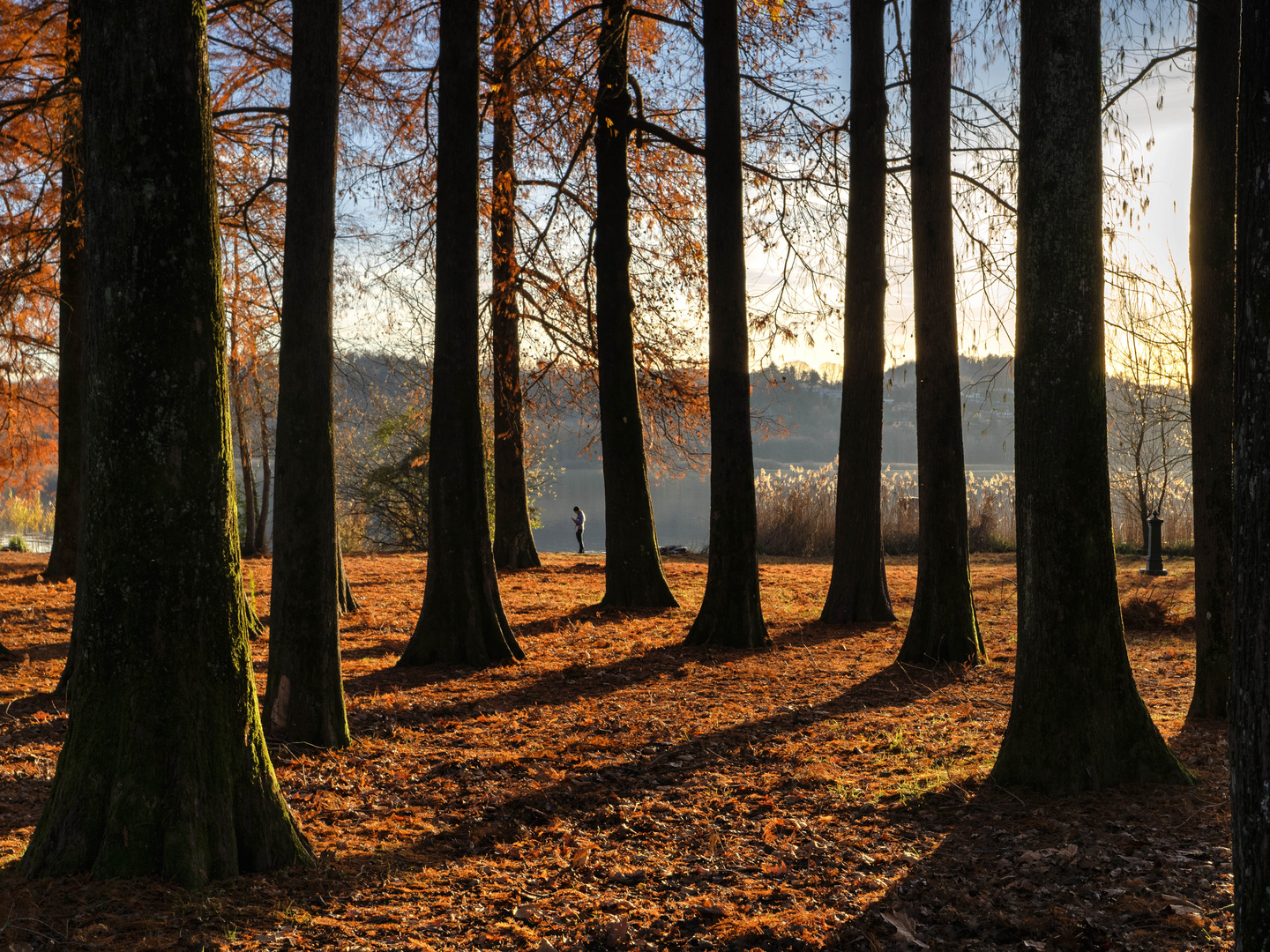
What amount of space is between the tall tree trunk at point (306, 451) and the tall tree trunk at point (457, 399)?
2292 millimetres

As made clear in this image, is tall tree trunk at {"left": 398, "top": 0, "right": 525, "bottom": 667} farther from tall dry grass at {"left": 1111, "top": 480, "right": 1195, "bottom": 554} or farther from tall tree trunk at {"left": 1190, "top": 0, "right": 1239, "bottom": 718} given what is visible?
tall dry grass at {"left": 1111, "top": 480, "right": 1195, "bottom": 554}

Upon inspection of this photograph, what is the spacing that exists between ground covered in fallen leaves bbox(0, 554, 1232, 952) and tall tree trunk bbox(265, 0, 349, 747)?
394 mm

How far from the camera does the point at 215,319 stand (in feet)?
11.0

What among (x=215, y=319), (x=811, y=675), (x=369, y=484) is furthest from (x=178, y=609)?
(x=369, y=484)

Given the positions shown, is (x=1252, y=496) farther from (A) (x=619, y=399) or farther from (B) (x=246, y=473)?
(B) (x=246, y=473)

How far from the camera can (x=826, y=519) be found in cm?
1878

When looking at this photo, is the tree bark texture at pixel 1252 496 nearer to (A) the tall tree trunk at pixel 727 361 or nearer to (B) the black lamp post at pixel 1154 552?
(A) the tall tree trunk at pixel 727 361

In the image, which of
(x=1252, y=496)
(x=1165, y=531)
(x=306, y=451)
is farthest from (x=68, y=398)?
(x=1165, y=531)

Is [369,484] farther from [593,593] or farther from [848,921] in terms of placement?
[848,921]

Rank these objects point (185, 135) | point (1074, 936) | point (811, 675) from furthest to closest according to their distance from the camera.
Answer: point (811, 675) < point (185, 135) < point (1074, 936)

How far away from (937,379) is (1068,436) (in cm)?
355

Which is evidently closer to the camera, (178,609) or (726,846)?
(178,609)

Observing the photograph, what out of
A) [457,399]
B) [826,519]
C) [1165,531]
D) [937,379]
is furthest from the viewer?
[826,519]

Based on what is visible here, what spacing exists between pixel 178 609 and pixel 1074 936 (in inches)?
134
